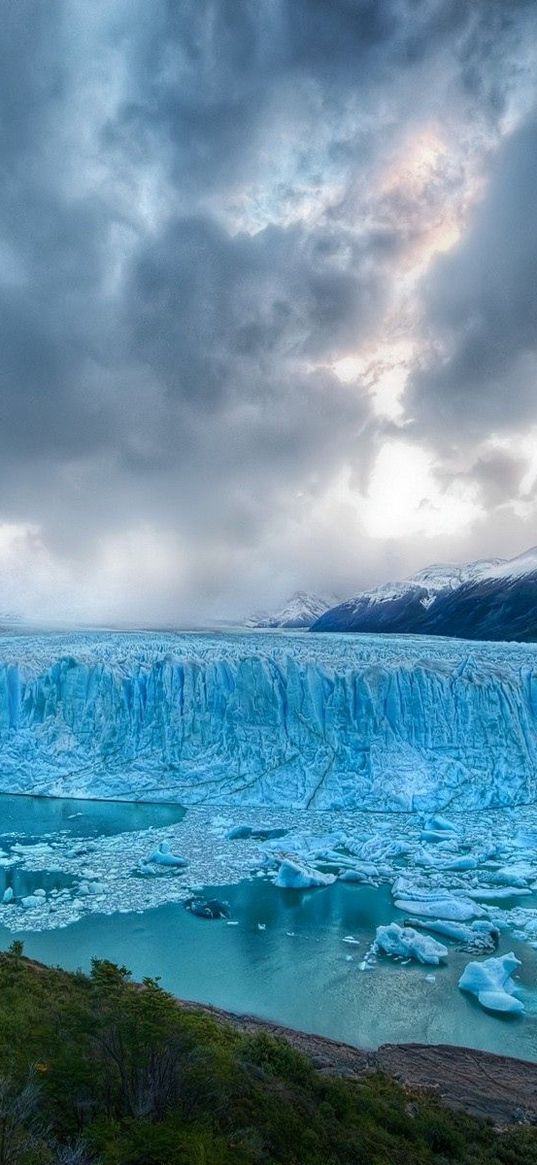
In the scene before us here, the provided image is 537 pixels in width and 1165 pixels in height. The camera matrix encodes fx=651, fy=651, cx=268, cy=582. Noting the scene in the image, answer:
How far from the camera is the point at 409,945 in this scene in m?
9.39

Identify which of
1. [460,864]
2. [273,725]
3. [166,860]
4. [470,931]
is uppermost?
[273,725]

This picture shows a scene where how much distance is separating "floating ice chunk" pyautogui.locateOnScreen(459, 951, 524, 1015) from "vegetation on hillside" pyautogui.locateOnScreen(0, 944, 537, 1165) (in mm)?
2406

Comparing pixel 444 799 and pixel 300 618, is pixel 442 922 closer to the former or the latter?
pixel 444 799

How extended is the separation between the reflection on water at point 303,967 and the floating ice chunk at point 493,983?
13 cm

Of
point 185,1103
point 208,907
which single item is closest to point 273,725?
point 208,907

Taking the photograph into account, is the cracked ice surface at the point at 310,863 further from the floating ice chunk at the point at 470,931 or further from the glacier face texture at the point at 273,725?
the glacier face texture at the point at 273,725

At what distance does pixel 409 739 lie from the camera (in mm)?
18484

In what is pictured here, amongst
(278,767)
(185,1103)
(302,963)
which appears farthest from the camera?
(278,767)

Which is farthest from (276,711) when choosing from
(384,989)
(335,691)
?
(384,989)

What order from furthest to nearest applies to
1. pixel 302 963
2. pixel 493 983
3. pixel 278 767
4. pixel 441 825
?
pixel 278 767 < pixel 441 825 < pixel 302 963 < pixel 493 983

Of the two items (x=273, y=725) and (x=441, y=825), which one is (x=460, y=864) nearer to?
(x=441, y=825)

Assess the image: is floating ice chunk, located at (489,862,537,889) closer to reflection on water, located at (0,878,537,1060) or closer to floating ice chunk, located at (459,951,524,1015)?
reflection on water, located at (0,878,537,1060)

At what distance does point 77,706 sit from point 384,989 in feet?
43.9

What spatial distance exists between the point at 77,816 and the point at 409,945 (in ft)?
31.1
